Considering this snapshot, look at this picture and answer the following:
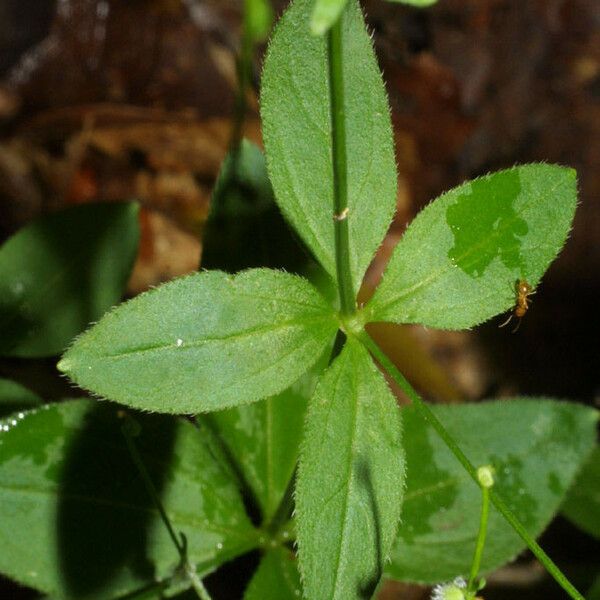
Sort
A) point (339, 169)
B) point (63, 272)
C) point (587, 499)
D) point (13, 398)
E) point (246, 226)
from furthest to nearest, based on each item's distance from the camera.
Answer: point (587, 499) → point (63, 272) → point (13, 398) → point (246, 226) → point (339, 169)

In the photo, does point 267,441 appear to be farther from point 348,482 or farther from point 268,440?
point 348,482

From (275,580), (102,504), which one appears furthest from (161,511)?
(275,580)

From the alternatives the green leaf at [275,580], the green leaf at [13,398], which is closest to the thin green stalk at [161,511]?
the green leaf at [275,580]

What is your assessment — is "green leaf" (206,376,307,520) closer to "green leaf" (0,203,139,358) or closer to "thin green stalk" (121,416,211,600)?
"thin green stalk" (121,416,211,600)

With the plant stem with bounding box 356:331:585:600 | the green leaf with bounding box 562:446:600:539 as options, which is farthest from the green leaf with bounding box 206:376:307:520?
the green leaf with bounding box 562:446:600:539

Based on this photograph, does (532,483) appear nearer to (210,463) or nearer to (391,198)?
(210,463)

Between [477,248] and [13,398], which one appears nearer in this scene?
[477,248]
